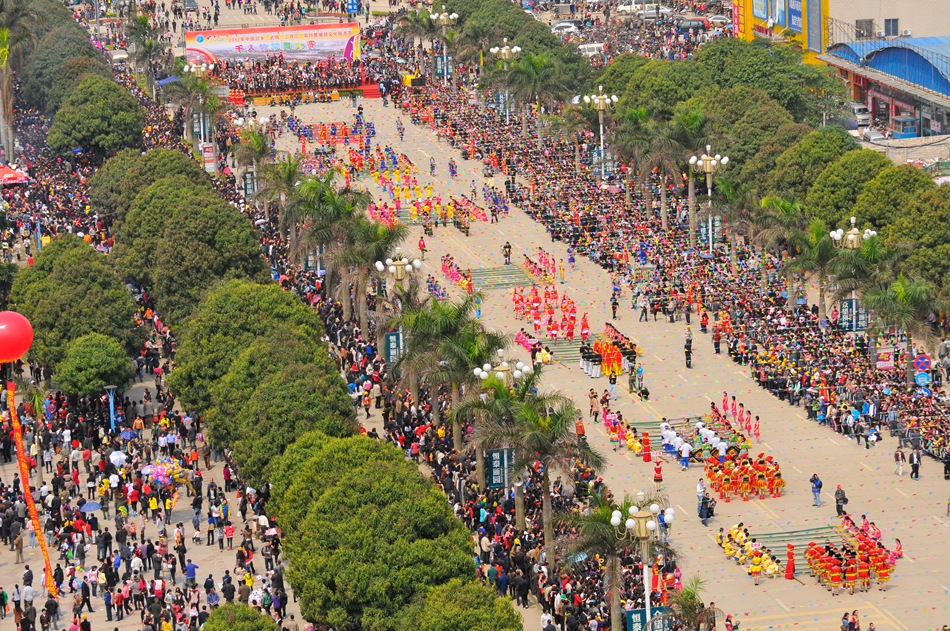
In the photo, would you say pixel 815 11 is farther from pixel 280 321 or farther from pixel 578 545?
pixel 578 545

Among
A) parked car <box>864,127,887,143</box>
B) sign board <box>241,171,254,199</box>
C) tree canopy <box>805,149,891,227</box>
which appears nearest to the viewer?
tree canopy <box>805,149,891,227</box>

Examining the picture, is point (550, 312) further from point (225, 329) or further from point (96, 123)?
point (96, 123)

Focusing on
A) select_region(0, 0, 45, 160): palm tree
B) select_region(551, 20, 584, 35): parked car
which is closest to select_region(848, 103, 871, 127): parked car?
select_region(551, 20, 584, 35): parked car

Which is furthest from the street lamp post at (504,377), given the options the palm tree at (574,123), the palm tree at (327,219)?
the palm tree at (574,123)

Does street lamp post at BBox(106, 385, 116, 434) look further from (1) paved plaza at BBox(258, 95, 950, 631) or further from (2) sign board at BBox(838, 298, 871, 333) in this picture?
(2) sign board at BBox(838, 298, 871, 333)

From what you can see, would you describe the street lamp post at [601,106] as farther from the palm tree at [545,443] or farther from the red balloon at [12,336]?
the red balloon at [12,336]

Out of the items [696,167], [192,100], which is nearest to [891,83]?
[696,167]

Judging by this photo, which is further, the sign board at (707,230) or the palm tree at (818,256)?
the sign board at (707,230)
